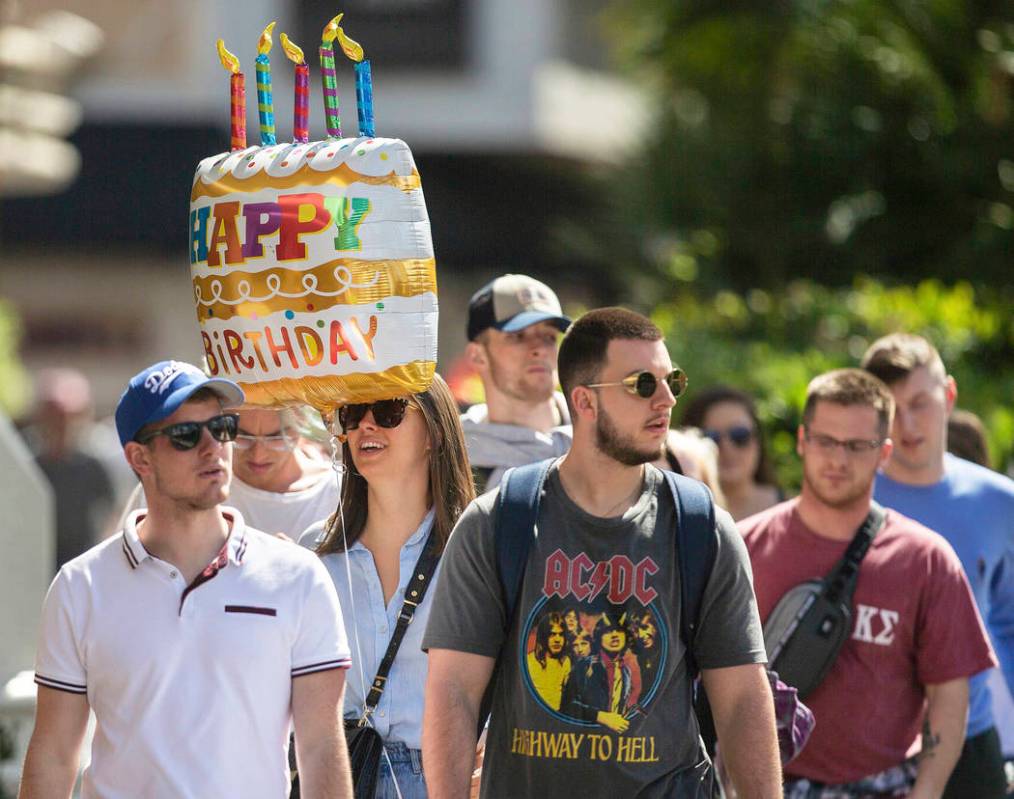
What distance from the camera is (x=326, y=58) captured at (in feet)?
17.8

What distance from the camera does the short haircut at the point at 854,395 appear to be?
243 inches

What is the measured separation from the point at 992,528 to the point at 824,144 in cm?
912

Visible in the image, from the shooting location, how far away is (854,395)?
20.3 ft

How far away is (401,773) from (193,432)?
3.82 feet

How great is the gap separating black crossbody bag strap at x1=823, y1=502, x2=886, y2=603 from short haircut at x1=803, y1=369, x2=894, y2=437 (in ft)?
0.94

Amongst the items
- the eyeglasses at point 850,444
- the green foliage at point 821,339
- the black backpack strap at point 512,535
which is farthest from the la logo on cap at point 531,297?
the green foliage at point 821,339

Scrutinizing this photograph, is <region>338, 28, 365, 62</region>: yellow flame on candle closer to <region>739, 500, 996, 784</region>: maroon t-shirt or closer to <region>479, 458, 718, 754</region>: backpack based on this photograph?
<region>479, 458, 718, 754</region>: backpack

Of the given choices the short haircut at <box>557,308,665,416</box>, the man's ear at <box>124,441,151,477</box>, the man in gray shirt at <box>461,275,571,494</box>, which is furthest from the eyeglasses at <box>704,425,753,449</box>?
the man's ear at <box>124,441,151,477</box>

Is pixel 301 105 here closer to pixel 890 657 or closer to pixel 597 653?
pixel 597 653

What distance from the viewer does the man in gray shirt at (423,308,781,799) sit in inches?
181

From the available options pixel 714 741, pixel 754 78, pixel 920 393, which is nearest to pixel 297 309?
pixel 714 741

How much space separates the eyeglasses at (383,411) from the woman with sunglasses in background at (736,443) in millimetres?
3265

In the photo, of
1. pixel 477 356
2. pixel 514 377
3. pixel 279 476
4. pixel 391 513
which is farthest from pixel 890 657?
pixel 477 356

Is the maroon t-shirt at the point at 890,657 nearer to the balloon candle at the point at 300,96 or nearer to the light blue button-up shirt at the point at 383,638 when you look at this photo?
the light blue button-up shirt at the point at 383,638
